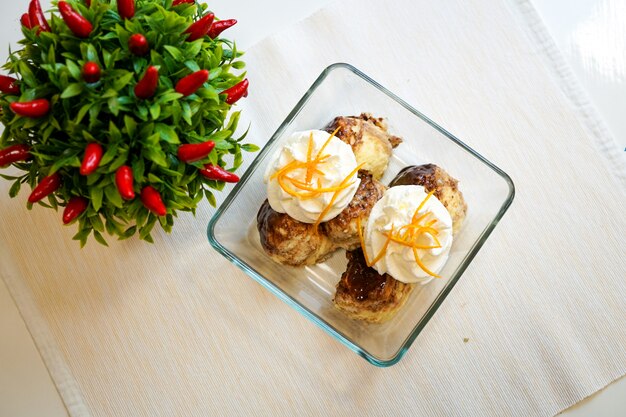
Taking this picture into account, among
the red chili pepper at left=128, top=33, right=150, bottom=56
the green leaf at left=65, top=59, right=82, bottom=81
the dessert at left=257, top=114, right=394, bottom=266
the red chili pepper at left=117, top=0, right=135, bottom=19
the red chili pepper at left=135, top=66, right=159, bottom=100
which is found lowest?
the dessert at left=257, top=114, right=394, bottom=266

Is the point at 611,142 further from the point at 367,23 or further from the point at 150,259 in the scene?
the point at 150,259

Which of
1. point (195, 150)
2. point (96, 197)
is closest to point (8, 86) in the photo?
point (96, 197)

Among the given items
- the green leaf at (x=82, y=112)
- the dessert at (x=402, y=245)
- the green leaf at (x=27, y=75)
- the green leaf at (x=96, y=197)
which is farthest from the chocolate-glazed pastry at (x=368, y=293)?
the green leaf at (x=27, y=75)

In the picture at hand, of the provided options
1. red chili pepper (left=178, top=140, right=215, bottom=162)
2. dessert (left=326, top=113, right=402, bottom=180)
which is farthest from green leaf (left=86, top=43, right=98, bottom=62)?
dessert (left=326, top=113, right=402, bottom=180)

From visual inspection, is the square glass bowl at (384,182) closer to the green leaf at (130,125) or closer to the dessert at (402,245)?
the dessert at (402,245)

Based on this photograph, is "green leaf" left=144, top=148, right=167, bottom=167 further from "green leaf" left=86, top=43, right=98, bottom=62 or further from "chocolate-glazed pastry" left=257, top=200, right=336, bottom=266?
"chocolate-glazed pastry" left=257, top=200, right=336, bottom=266

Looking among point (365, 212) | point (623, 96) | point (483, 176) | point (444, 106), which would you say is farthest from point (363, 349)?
point (623, 96)
